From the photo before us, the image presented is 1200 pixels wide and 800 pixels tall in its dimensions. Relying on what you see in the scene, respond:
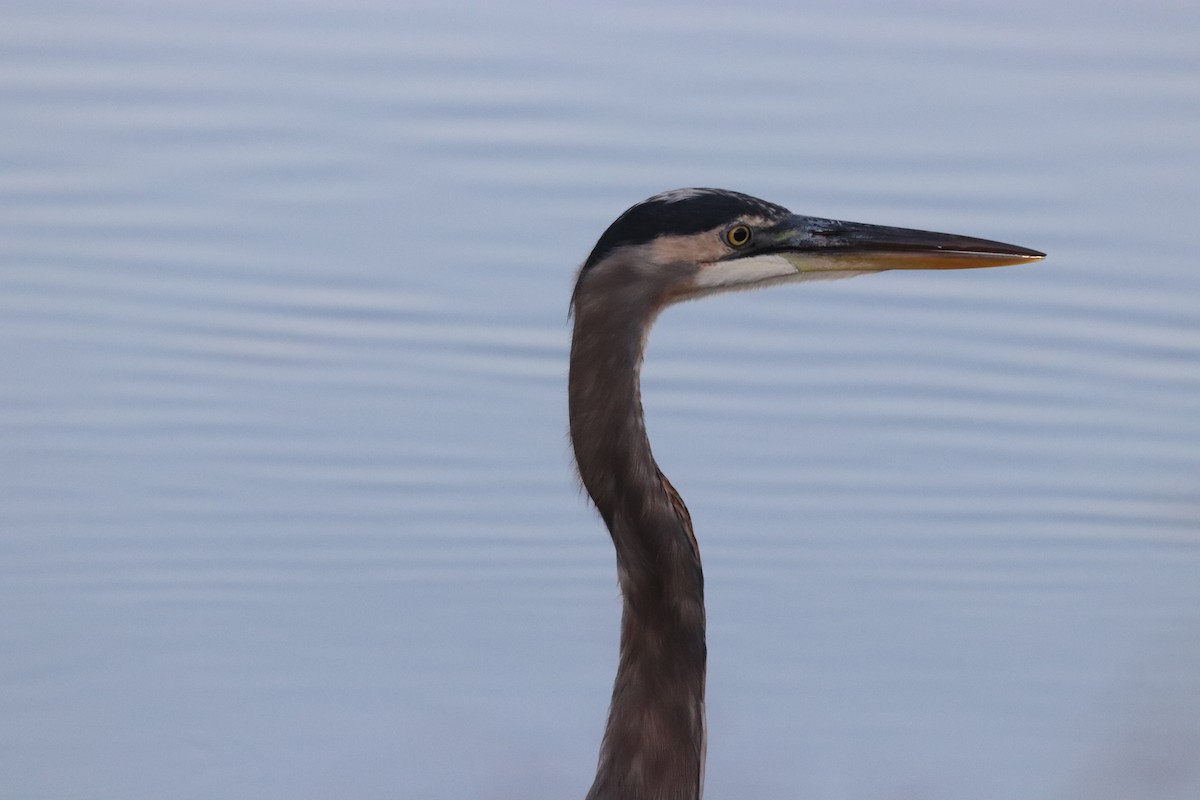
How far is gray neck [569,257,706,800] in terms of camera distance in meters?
2.95

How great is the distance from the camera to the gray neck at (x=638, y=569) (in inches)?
116

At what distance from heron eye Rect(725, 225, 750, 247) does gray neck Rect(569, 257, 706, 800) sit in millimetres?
197

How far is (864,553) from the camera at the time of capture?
504cm

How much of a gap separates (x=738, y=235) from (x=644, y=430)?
14.6 inches

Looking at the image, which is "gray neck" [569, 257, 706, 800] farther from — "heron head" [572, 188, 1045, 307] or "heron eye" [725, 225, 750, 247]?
"heron eye" [725, 225, 750, 247]

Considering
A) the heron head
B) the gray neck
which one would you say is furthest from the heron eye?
the gray neck

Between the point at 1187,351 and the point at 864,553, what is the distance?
4.97ft

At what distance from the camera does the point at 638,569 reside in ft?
9.93

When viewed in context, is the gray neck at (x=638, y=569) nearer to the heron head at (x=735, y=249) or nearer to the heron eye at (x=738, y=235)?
the heron head at (x=735, y=249)

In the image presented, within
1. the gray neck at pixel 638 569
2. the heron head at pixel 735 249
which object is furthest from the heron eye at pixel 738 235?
the gray neck at pixel 638 569

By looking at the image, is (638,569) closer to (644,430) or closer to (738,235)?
(644,430)

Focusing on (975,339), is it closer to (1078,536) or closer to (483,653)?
(1078,536)

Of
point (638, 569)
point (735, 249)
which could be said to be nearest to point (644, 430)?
point (638, 569)

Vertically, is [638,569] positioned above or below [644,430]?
below
